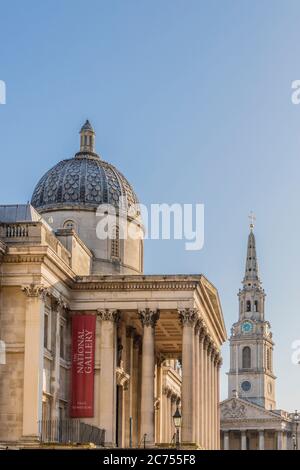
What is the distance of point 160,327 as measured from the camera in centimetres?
7144

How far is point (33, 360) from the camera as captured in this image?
54062mm

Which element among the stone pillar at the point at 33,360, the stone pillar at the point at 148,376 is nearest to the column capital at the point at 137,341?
the stone pillar at the point at 148,376

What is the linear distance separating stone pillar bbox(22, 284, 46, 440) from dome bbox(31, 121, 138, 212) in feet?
61.3

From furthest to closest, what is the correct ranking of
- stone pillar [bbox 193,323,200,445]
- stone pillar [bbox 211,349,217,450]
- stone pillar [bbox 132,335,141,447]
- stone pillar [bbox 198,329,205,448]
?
1. stone pillar [bbox 211,349,217,450]
2. stone pillar [bbox 132,335,141,447]
3. stone pillar [bbox 198,329,205,448]
4. stone pillar [bbox 193,323,200,445]

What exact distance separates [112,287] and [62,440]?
9.13 m

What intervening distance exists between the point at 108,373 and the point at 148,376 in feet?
7.63

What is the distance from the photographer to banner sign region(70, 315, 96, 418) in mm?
60188

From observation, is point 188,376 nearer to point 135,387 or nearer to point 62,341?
point 62,341

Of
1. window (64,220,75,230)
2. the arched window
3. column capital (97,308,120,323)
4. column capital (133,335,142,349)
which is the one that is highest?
window (64,220,75,230)

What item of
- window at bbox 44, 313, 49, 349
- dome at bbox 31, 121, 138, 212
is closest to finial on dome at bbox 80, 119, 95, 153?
dome at bbox 31, 121, 138, 212

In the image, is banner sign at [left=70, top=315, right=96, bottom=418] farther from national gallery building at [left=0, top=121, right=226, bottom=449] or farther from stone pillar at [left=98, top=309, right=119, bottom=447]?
stone pillar at [left=98, top=309, right=119, bottom=447]
